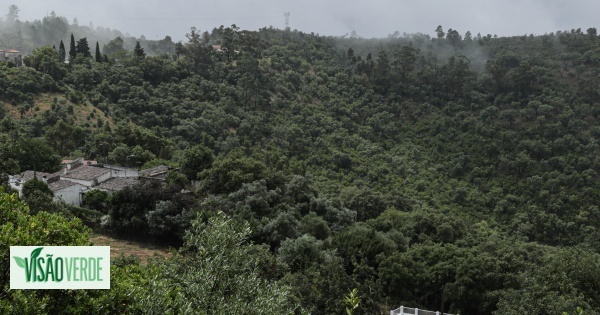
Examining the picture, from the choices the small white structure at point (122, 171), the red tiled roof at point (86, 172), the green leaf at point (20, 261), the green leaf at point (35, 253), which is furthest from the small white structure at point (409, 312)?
the small white structure at point (122, 171)

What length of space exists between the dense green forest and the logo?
0.61 feet

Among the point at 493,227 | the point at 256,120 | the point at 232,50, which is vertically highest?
the point at 232,50

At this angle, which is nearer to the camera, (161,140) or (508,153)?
(161,140)

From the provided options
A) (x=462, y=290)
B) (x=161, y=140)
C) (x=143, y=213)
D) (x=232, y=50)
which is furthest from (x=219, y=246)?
(x=232, y=50)

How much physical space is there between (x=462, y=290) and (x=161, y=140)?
82.7 ft

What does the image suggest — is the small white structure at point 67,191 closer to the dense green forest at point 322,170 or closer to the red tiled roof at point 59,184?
the red tiled roof at point 59,184

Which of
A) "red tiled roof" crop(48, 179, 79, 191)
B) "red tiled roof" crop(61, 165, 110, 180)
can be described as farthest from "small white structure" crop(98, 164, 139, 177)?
"red tiled roof" crop(48, 179, 79, 191)

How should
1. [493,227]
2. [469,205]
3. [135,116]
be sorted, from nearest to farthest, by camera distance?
[493,227] → [469,205] → [135,116]

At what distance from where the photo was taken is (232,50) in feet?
205

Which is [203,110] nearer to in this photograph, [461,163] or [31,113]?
[31,113]

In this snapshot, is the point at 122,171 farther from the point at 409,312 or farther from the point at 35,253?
the point at 35,253

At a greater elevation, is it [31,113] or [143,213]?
[31,113]

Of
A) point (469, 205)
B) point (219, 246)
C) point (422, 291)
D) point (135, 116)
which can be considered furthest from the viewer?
point (135, 116)

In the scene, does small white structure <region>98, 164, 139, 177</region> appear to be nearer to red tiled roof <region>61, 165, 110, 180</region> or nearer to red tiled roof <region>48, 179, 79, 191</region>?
red tiled roof <region>61, 165, 110, 180</region>
